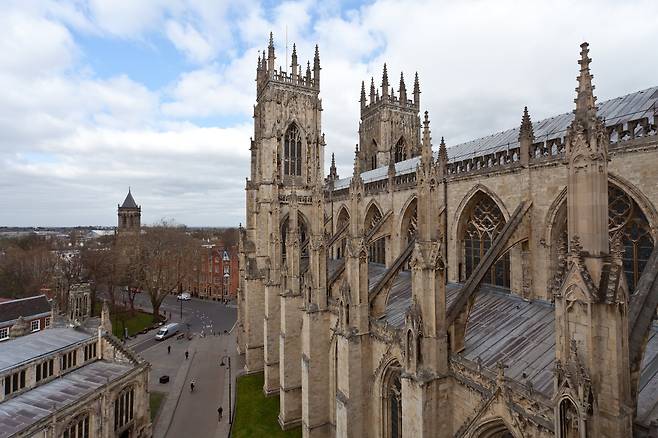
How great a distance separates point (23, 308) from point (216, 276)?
32459mm

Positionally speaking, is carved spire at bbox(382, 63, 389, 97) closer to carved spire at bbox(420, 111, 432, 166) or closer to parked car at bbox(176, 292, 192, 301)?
carved spire at bbox(420, 111, 432, 166)

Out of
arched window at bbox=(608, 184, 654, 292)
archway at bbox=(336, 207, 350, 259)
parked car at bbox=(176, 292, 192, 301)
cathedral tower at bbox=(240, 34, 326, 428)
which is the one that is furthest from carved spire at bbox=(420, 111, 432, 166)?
parked car at bbox=(176, 292, 192, 301)

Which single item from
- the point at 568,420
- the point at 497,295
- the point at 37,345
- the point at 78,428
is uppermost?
the point at 497,295

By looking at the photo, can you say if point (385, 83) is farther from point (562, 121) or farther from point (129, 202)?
point (129, 202)

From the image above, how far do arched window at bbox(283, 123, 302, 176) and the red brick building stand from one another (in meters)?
34.5

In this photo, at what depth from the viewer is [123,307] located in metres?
51.7

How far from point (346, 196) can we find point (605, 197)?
78.0 ft

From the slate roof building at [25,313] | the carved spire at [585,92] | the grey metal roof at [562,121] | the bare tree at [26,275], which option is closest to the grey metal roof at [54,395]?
the slate roof building at [25,313]

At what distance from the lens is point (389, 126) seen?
132ft

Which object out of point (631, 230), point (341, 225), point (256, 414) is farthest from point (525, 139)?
point (256, 414)

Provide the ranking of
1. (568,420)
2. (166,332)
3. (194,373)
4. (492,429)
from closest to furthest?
1. (568,420)
2. (492,429)
3. (194,373)
4. (166,332)

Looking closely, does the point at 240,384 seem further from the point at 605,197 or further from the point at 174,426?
the point at 605,197

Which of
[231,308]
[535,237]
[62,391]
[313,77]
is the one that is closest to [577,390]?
[535,237]

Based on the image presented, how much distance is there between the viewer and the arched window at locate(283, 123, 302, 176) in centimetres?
3425
